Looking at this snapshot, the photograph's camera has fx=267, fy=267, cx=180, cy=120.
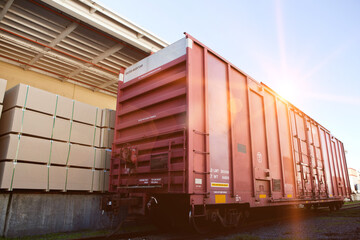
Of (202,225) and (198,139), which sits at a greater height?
(198,139)

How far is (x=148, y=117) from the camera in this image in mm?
6020

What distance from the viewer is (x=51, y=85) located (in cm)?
1170

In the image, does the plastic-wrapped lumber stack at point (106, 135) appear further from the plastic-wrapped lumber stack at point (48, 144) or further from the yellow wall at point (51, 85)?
the yellow wall at point (51, 85)

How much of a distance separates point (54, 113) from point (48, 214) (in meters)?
2.51

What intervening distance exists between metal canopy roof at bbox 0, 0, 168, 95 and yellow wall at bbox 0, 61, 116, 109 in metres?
0.25

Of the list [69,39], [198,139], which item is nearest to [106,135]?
[198,139]

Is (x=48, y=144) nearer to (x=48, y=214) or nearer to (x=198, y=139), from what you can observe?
(x=48, y=214)

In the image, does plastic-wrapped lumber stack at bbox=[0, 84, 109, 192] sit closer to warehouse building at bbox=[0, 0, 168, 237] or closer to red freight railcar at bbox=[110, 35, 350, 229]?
warehouse building at bbox=[0, 0, 168, 237]

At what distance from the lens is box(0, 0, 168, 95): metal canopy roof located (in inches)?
315

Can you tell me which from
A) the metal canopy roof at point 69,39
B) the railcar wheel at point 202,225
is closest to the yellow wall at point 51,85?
the metal canopy roof at point 69,39

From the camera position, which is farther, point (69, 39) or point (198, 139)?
point (69, 39)

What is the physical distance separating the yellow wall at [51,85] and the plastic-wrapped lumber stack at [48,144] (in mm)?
4291

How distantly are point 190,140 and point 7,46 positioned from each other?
8552 millimetres

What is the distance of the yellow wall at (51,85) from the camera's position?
10406mm
